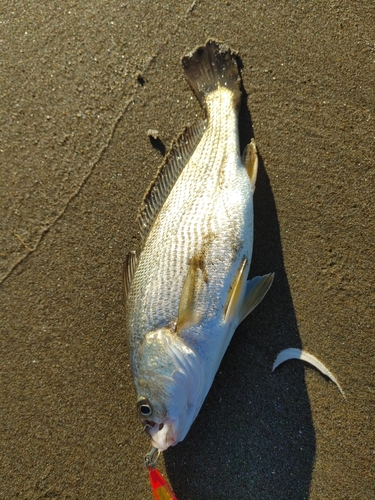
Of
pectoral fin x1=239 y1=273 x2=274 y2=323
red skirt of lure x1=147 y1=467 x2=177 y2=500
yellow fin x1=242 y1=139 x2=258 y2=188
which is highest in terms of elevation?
yellow fin x1=242 y1=139 x2=258 y2=188

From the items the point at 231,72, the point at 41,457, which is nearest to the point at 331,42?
the point at 231,72

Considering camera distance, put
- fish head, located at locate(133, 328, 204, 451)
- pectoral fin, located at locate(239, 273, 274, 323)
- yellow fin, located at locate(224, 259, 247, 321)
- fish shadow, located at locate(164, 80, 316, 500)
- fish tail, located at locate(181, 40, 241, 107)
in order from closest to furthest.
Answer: fish head, located at locate(133, 328, 204, 451), yellow fin, located at locate(224, 259, 247, 321), pectoral fin, located at locate(239, 273, 274, 323), fish shadow, located at locate(164, 80, 316, 500), fish tail, located at locate(181, 40, 241, 107)

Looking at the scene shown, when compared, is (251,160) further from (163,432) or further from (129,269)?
(163,432)

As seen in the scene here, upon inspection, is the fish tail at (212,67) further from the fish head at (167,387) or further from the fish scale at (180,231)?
the fish head at (167,387)

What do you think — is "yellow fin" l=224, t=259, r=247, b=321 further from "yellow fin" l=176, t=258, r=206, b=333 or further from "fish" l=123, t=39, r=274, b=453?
"yellow fin" l=176, t=258, r=206, b=333

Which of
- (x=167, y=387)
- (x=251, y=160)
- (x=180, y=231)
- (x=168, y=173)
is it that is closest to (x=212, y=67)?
(x=251, y=160)

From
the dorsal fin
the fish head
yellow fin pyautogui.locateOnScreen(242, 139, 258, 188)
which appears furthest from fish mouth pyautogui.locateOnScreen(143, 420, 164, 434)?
yellow fin pyautogui.locateOnScreen(242, 139, 258, 188)
